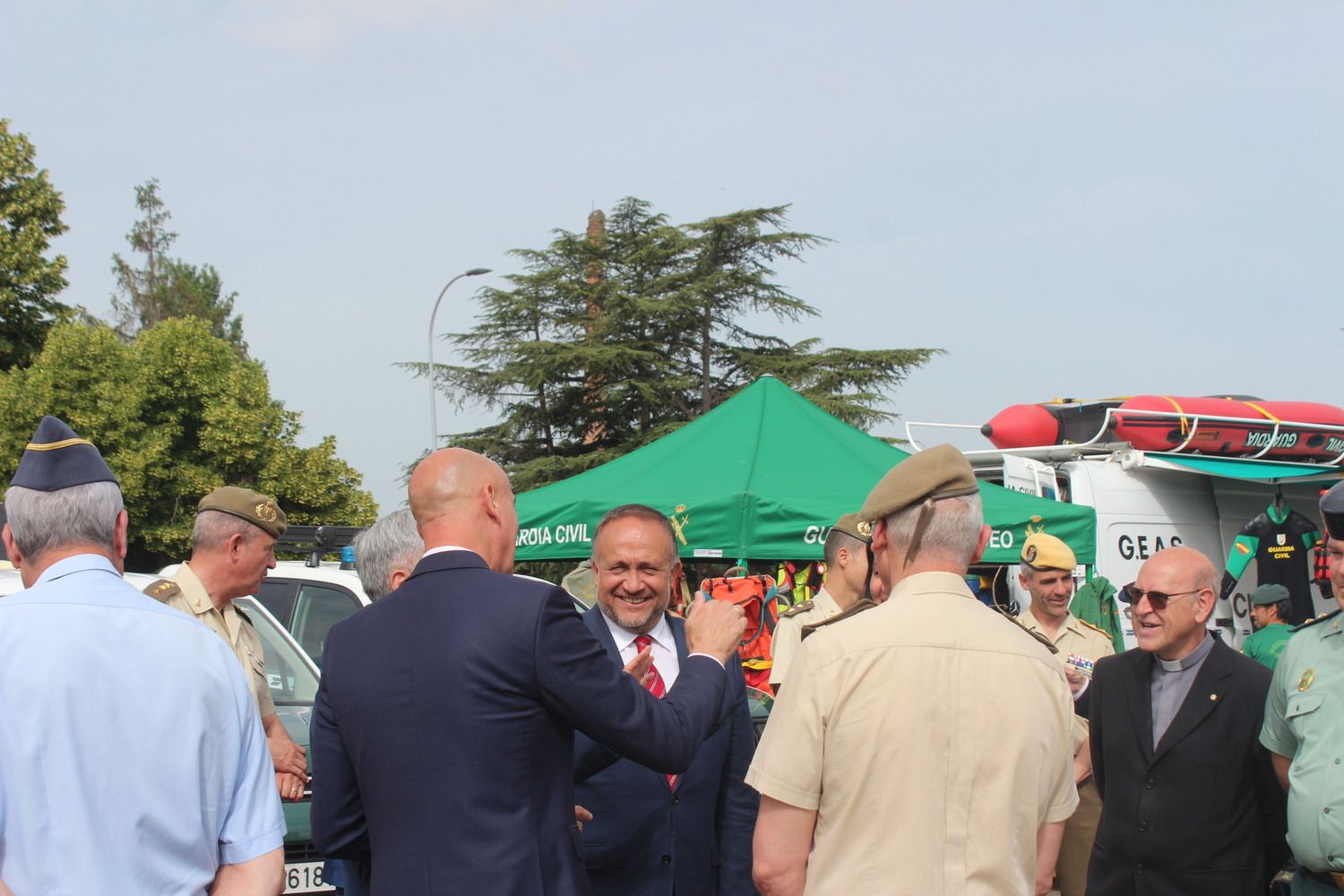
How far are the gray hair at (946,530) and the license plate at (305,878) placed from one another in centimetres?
284

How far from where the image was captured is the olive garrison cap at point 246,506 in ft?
13.1

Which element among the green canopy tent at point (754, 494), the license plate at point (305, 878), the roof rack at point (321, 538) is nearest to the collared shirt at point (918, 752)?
the license plate at point (305, 878)

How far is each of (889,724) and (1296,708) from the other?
1692mm

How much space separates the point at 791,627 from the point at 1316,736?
2316 mm

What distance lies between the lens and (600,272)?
3922 cm

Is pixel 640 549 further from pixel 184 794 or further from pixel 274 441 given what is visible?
pixel 274 441

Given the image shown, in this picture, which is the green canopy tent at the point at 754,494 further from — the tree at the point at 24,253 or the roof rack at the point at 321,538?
the tree at the point at 24,253

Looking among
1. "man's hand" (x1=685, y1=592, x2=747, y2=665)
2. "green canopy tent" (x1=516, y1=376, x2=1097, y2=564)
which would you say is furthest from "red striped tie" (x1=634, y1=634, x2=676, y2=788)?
"green canopy tent" (x1=516, y1=376, x2=1097, y2=564)

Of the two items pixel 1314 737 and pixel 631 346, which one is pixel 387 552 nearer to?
pixel 1314 737

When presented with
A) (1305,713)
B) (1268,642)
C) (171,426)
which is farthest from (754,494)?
(171,426)

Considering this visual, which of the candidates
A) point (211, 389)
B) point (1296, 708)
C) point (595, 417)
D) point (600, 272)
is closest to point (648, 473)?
point (1296, 708)

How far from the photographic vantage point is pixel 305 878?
4.42 m

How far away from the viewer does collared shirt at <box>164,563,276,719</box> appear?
3939 millimetres

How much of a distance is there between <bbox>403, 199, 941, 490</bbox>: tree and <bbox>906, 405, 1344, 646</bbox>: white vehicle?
23776mm
